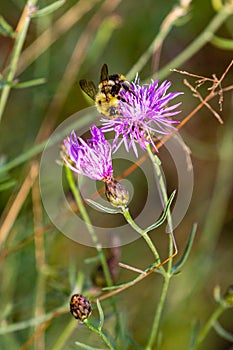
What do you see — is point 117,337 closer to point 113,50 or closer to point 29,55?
point 29,55

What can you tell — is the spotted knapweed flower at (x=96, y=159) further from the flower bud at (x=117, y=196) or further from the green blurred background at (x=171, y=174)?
the green blurred background at (x=171, y=174)

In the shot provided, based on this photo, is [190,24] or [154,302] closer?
[154,302]

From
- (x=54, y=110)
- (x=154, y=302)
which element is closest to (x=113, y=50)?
(x=54, y=110)

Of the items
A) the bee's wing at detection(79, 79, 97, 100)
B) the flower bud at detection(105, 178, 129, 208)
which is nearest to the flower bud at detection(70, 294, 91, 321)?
the flower bud at detection(105, 178, 129, 208)

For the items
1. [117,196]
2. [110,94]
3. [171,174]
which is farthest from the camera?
[171,174]

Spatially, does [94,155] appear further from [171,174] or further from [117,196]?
[171,174]

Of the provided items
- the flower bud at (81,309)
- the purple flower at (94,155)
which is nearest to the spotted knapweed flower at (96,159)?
the purple flower at (94,155)

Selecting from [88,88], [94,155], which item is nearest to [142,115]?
[94,155]

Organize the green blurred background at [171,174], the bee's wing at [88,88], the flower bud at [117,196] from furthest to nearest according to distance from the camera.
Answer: the green blurred background at [171,174] < the bee's wing at [88,88] < the flower bud at [117,196]

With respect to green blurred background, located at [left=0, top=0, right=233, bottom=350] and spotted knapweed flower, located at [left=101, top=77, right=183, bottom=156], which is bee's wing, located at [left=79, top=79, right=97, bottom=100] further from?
green blurred background, located at [left=0, top=0, right=233, bottom=350]
